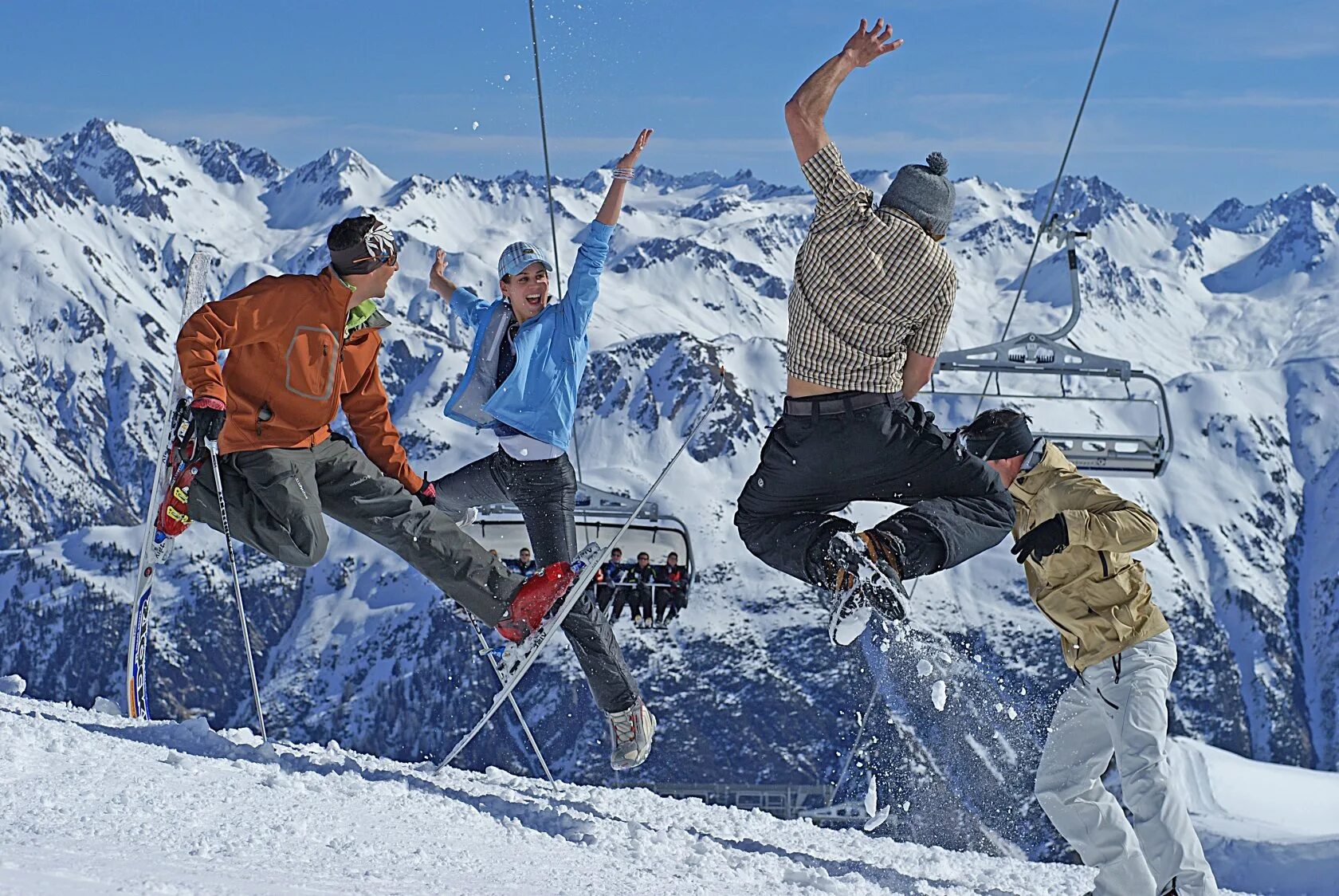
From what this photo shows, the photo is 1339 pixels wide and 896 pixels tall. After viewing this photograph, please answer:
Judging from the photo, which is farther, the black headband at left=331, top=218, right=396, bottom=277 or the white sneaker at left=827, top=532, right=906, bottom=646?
the black headband at left=331, top=218, right=396, bottom=277

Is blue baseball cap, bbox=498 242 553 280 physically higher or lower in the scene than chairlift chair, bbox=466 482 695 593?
higher

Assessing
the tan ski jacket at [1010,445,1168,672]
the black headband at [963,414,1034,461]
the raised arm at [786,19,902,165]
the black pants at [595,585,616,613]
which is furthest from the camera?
the black pants at [595,585,616,613]

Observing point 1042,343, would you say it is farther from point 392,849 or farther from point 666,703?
point 666,703

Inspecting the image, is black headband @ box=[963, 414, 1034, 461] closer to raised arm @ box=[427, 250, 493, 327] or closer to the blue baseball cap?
the blue baseball cap

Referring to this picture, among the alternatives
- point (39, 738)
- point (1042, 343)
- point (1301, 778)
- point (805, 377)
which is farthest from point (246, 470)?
point (1301, 778)

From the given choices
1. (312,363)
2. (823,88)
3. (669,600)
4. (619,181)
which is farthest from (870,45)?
(669,600)

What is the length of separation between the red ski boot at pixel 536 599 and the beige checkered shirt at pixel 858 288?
163cm

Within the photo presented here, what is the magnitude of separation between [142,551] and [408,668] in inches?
5792

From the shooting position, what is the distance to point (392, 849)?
182 inches

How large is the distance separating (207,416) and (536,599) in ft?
5.58

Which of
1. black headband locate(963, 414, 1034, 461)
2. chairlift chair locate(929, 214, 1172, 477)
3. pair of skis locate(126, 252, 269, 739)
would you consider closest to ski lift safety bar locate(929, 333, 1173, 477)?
chairlift chair locate(929, 214, 1172, 477)

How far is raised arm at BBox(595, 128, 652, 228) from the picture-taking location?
20.7ft

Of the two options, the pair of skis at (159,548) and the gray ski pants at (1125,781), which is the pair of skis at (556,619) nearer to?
the pair of skis at (159,548)

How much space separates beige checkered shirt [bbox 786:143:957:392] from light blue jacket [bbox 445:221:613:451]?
137cm
